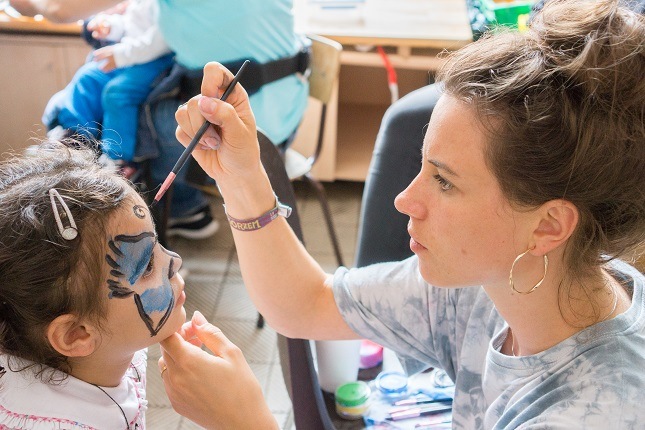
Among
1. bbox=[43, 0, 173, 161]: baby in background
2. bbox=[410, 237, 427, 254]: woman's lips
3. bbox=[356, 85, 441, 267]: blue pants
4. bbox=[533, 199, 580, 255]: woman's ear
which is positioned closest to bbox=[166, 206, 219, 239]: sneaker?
bbox=[43, 0, 173, 161]: baby in background

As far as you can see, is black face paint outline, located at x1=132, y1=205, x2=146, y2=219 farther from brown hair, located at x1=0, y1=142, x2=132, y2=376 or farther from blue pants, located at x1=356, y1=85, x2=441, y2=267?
blue pants, located at x1=356, y1=85, x2=441, y2=267

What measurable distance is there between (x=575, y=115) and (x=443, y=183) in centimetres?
19

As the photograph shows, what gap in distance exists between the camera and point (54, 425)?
0.88 metres

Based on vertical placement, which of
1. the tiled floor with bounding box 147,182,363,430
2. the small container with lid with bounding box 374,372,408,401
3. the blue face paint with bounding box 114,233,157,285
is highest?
the blue face paint with bounding box 114,233,157,285

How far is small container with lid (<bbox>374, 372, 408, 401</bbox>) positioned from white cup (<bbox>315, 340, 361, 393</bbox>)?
0.06 metres

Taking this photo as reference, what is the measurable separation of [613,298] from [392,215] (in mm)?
533

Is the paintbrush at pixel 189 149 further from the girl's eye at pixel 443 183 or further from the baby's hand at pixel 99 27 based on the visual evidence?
the baby's hand at pixel 99 27

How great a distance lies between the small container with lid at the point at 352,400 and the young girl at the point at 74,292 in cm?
42

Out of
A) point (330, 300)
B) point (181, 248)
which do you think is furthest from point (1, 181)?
point (181, 248)

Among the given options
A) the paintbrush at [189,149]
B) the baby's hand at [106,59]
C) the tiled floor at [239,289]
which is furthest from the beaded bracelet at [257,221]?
the baby's hand at [106,59]

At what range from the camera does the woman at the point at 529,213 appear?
82cm

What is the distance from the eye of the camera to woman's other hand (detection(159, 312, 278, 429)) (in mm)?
941

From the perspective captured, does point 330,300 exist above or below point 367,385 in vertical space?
above

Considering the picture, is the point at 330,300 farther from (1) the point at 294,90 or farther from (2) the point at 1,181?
(1) the point at 294,90
